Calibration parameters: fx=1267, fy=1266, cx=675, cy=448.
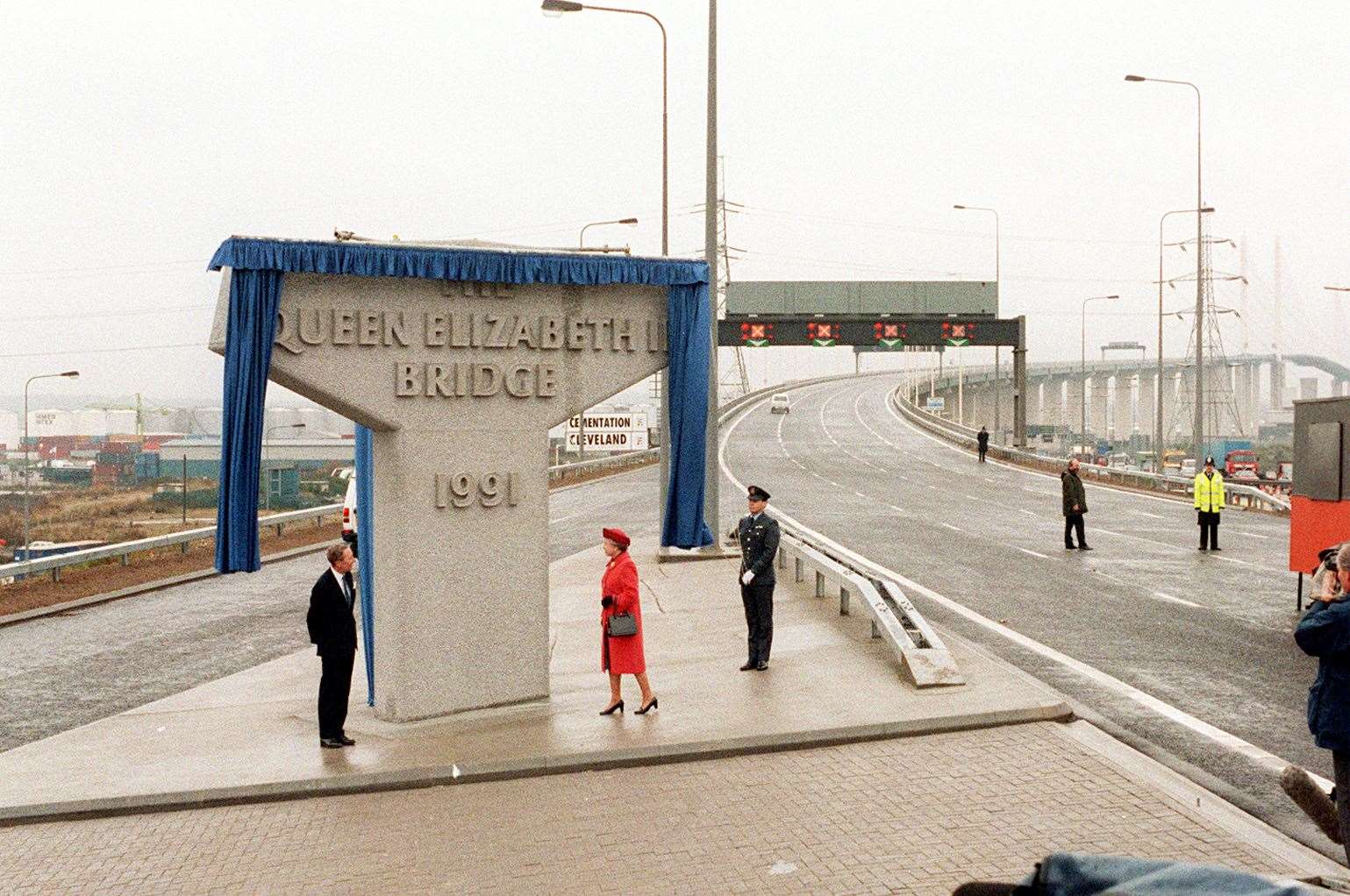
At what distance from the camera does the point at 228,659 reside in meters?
14.6

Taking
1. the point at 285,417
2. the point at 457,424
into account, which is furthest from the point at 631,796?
the point at 285,417

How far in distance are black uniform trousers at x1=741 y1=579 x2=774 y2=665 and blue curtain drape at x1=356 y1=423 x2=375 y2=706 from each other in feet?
11.3

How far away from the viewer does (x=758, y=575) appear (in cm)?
1197

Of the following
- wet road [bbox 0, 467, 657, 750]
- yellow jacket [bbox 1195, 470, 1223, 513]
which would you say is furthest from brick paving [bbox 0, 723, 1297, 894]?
yellow jacket [bbox 1195, 470, 1223, 513]

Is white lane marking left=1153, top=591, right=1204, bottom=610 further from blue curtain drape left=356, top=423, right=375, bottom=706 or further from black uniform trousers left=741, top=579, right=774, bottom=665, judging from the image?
blue curtain drape left=356, top=423, right=375, bottom=706

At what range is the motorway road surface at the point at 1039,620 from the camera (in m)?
10.7

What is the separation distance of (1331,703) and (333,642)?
6.93 meters

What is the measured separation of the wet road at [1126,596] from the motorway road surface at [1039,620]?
0.03 meters

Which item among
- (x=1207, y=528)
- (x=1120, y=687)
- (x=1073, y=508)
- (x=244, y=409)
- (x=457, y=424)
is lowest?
(x=1120, y=687)

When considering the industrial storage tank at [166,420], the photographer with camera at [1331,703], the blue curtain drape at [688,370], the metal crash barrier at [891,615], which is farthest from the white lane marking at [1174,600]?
the industrial storage tank at [166,420]

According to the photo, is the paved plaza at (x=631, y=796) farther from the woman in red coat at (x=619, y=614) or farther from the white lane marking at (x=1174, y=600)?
the white lane marking at (x=1174, y=600)

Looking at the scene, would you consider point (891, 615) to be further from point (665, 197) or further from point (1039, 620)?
point (665, 197)

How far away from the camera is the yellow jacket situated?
23.4 metres

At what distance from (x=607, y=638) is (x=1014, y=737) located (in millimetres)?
3345
